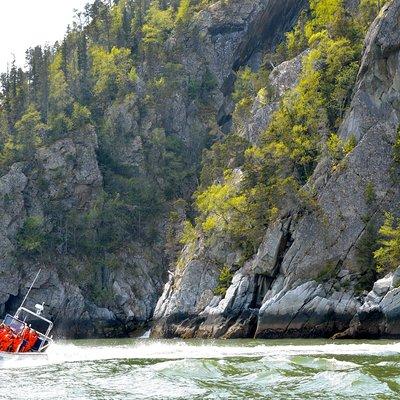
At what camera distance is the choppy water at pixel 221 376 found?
82.2 feet

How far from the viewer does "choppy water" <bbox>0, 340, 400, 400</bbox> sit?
987 inches

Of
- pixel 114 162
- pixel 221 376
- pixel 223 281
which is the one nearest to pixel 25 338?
pixel 221 376

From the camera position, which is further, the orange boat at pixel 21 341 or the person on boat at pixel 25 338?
the person on boat at pixel 25 338

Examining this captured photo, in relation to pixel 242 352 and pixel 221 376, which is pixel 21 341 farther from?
pixel 221 376

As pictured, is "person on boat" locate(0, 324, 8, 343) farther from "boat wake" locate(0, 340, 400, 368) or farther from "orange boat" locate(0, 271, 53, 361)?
"boat wake" locate(0, 340, 400, 368)

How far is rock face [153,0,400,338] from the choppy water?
485 inches

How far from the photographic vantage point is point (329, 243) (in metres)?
55.8

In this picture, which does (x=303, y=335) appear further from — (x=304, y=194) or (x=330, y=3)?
(x=330, y=3)

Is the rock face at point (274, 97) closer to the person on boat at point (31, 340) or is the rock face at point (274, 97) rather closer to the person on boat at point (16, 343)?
the person on boat at point (31, 340)

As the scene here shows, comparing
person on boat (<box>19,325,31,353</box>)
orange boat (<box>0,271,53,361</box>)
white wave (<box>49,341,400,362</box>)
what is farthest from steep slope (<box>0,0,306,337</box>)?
person on boat (<box>19,325,31,353</box>)

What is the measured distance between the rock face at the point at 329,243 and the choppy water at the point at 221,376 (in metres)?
12.3

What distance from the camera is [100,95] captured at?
9812 cm

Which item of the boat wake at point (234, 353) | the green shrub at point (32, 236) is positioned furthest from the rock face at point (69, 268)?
the boat wake at point (234, 353)

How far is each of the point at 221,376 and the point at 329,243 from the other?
28.6m
